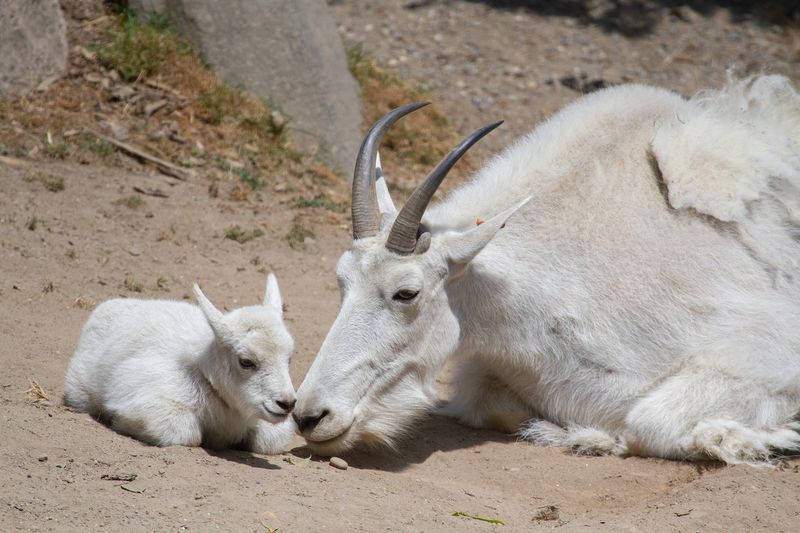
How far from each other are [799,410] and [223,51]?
6.43 m

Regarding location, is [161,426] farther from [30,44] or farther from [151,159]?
[30,44]

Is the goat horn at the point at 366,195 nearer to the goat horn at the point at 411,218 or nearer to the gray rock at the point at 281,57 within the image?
the goat horn at the point at 411,218

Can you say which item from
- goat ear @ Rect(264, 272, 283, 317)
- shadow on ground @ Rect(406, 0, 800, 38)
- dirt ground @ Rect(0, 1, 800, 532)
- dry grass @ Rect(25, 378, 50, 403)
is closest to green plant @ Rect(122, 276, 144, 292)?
dirt ground @ Rect(0, 1, 800, 532)

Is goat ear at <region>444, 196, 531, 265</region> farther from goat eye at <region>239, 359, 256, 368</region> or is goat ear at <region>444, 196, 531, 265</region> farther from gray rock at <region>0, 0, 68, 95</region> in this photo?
gray rock at <region>0, 0, 68, 95</region>

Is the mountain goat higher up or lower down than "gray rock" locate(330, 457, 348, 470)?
higher up

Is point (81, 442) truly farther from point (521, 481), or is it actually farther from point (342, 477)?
point (521, 481)

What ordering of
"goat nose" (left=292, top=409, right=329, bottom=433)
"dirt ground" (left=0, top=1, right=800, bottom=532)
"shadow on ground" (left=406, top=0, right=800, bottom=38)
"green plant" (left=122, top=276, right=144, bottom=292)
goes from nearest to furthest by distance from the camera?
"dirt ground" (left=0, top=1, right=800, bottom=532) → "goat nose" (left=292, top=409, right=329, bottom=433) → "green plant" (left=122, top=276, right=144, bottom=292) → "shadow on ground" (left=406, top=0, right=800, bottom=38)

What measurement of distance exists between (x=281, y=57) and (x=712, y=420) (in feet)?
20.0

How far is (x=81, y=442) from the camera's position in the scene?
4430 mm

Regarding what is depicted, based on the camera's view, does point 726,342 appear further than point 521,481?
Yes

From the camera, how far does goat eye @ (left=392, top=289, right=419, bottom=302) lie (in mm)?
4992

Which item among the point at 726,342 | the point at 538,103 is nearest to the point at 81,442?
the point at 726,342

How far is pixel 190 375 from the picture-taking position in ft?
15.9

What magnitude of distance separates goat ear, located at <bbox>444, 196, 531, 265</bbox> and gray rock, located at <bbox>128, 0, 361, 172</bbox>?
4768 millimetres
